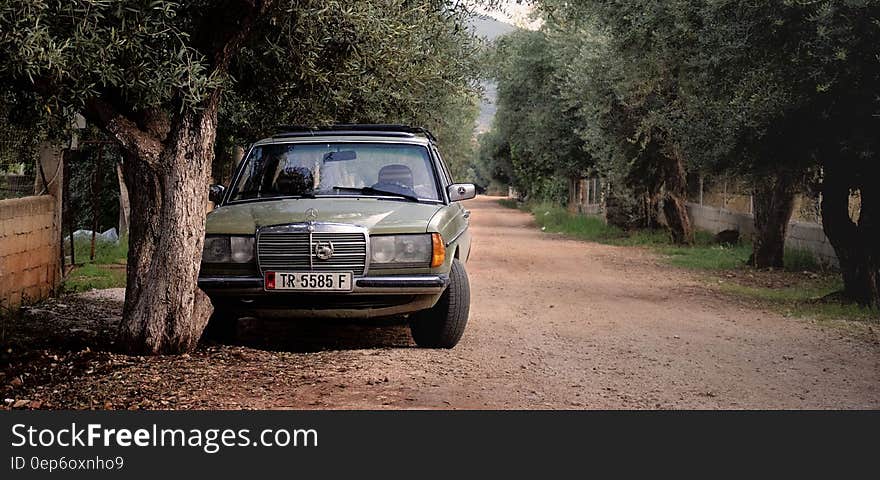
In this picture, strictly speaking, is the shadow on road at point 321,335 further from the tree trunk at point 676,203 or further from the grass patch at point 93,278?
the tree trunk at point 676,203

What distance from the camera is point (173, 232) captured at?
8.80 meters

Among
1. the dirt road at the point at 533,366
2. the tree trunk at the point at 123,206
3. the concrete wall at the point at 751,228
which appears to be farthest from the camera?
the tree trunk at the point at 123,206

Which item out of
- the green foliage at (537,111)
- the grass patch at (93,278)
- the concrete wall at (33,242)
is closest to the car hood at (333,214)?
the concrete wall at (33,242)

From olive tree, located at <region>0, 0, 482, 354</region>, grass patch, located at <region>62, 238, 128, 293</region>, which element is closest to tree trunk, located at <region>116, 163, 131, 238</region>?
grass patch, located at <region>62, 238, 128, 293</region>

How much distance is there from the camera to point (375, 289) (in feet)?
28.9

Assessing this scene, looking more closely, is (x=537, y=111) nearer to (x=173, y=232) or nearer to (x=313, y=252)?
(x=313, y=252)

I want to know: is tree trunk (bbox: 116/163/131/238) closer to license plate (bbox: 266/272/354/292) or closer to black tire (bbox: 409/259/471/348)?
black tire (bbox: 409/259/471/348)

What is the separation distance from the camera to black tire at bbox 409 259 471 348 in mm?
9398

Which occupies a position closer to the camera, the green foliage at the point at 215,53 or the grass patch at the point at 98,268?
the green foliage at the point at 215,53

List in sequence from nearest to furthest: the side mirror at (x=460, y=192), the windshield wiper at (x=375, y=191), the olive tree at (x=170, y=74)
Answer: the olive tree at (x=170, y=74) < the windshield wiper at (x=375, y=191) < the side mirror at (x=460, y=192)

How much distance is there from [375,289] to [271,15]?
90.1 inches

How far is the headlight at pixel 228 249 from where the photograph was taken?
8992mm

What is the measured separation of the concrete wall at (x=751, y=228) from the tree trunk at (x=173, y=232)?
13.0 meters

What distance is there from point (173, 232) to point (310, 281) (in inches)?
44.2
